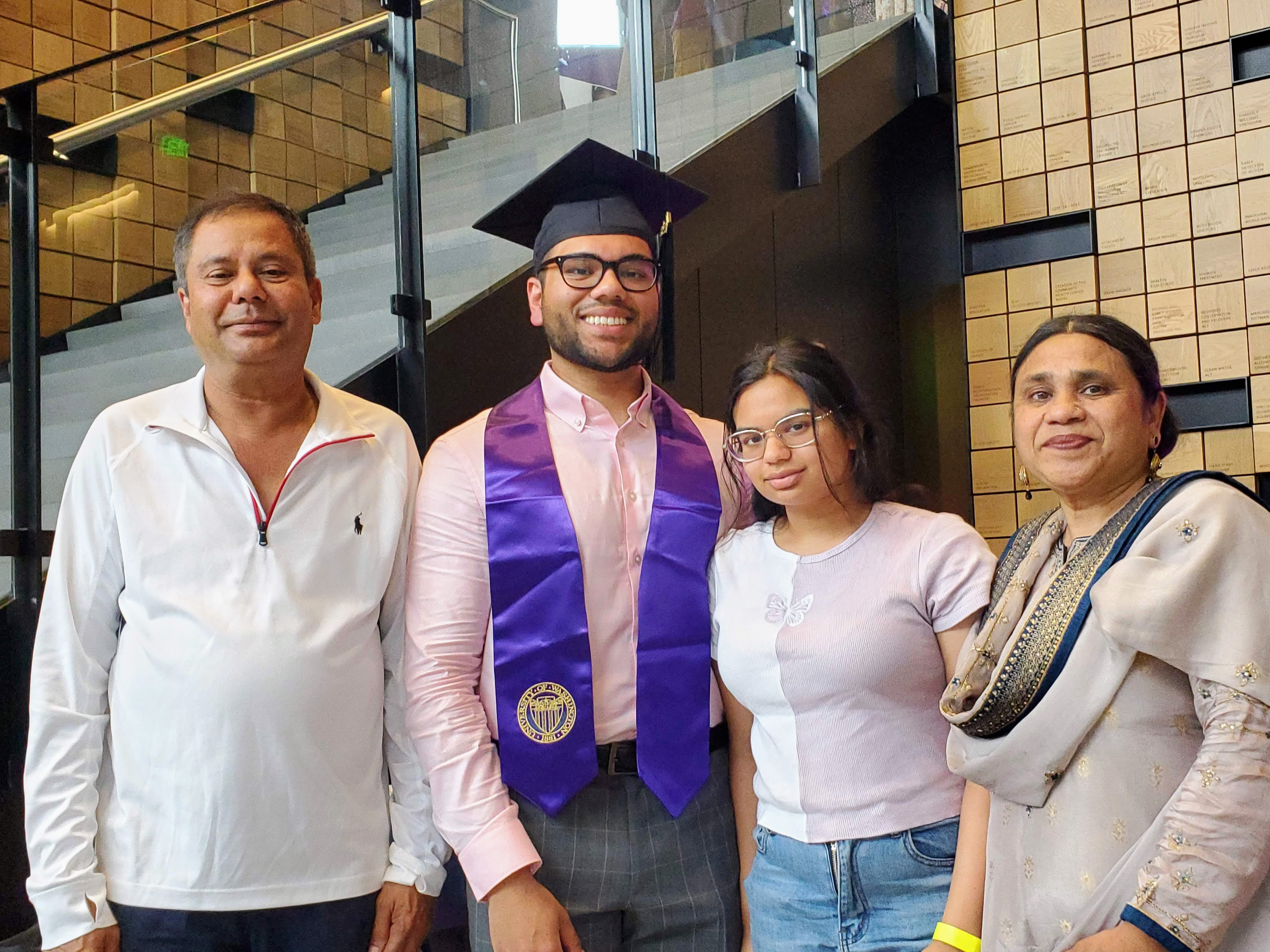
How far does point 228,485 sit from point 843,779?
0.84 m

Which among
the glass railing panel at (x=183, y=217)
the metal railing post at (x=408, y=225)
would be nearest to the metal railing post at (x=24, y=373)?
the glass railing panel at (x=183, y=217)

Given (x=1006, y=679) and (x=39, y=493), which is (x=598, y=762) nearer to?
(x=1006, y=679)

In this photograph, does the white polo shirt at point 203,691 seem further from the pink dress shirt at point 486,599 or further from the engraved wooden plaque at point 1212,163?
the engraved wooden plaque at point 1212,163

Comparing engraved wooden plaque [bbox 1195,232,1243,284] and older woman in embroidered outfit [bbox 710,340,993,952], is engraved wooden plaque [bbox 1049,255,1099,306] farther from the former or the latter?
older woman in embroidered outfit [bbox 710,340,993,952]

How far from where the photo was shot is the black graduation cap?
1767 millimetres

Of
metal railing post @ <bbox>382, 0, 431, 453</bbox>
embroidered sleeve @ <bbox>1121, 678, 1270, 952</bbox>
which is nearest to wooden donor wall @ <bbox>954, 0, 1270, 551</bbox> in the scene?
metal railing post @ <bbox>382, 0, 431, 453</bbox>

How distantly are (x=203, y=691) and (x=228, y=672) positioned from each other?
4cm

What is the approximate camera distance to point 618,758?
62.7 inches

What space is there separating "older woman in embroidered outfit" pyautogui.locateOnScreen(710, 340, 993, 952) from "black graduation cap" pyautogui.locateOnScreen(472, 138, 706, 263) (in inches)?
12.6

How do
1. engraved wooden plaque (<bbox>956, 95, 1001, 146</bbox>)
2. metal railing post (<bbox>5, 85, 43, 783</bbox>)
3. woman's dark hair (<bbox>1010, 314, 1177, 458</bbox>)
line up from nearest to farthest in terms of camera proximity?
woman's dark hair (<bbox>1010, 314, 1177, 458</bbox>), metal railing post (<bbox>5, 85, 43, 783</bbox>), engraved wooden plaque (<bbox>956, 95, 1001, 146</bbox>)

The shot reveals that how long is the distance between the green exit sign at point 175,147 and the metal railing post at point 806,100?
1939 millimetres

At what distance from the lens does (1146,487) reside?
4.26 ft

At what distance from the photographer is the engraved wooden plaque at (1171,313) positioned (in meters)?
3.61

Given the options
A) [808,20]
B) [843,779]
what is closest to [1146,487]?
[843,779]
